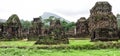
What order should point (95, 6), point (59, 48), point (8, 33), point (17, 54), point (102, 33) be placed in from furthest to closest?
point (8, 33) < point (95, 6) < point (102, 33) < point (59, 48) < point (17, 54)

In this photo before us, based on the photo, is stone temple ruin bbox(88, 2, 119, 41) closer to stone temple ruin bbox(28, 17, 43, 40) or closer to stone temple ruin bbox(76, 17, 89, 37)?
stone temple ruin bbox(76, 17, 89, 37)

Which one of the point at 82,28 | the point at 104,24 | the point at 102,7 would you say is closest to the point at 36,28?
the point at 82,28

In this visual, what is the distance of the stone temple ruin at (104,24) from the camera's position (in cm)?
3438

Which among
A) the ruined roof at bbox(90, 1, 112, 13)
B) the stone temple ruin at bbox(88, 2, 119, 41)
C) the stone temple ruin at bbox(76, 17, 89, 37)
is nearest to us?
the stone temple ruin at bbox(88, 2, 119, 41)

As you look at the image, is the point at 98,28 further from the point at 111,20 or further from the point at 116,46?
the point at 116,46

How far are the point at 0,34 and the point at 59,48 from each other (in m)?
23.9

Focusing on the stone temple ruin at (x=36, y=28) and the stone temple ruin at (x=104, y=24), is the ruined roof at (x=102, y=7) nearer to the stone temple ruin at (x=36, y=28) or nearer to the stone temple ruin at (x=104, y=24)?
the stone temple ruin at (x=104, y=24)

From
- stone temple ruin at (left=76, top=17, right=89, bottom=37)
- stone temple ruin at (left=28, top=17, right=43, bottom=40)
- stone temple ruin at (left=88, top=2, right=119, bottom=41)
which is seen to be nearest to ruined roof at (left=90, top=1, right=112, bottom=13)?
stone temple ruin at (left=88, top=2, right=119, bottom=41)

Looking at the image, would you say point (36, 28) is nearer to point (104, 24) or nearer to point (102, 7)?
point (102, 7)

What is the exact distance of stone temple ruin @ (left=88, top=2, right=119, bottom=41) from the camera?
34.4m

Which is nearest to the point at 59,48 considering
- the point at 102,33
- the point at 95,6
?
the point at 102,33

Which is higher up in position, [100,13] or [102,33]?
[100,13]

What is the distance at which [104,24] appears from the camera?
34.6 meters

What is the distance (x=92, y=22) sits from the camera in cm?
3622
